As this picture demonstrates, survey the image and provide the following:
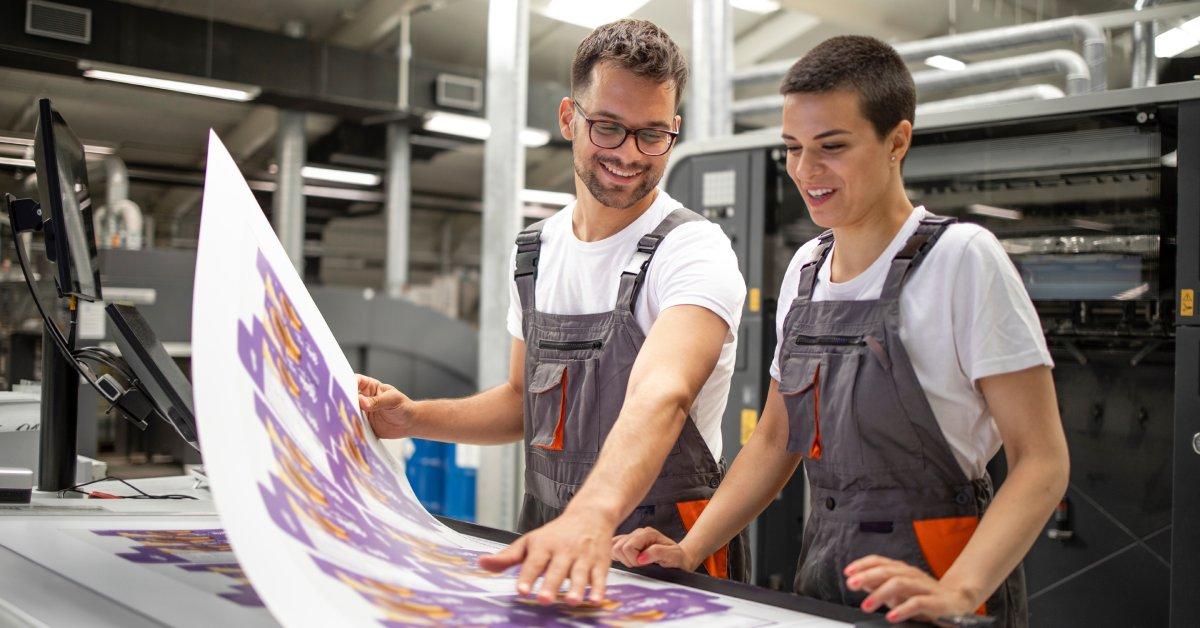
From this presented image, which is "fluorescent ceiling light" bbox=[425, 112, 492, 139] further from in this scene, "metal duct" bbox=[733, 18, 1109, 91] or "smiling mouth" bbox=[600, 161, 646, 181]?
"smiling mouth" bbox=[600, 161, 646, 181]

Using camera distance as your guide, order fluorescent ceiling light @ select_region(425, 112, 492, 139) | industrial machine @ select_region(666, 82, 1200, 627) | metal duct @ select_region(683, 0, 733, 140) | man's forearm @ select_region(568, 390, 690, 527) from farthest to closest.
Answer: fluorescent ceiling light @ select_region(425, 112, 492, 139) < metal duct @ select_region(683, 0, 733, 140) < industrial machine @ select_region(666, 82, 1200, 627) < man's forearm @ select_region(568, 390, 690, 527)

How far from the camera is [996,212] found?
3.28 meters

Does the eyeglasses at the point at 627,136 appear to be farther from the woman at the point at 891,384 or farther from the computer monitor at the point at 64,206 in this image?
the computer monitor at the point at 64,206

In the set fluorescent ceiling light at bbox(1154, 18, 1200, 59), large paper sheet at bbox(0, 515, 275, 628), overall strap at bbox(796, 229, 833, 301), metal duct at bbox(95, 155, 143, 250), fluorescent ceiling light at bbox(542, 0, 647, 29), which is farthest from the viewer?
fluorescent ceiling light at bbox(542, 0, 647, 29)

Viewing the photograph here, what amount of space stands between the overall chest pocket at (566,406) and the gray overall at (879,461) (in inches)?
12.8

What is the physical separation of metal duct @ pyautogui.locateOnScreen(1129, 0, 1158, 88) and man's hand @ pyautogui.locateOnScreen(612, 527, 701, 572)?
3020mm

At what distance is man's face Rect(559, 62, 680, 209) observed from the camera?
58.0 inches

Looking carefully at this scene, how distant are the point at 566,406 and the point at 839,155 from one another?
0.57 meters

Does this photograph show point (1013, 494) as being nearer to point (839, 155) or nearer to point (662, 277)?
point (839, 155)

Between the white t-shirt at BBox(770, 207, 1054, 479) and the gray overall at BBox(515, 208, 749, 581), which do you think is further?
the gray overall at BBox(515, 208, 749, 581)

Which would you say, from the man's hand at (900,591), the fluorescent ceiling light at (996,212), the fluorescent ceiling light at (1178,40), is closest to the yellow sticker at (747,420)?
the fluorescent ceiling light at (996,212)

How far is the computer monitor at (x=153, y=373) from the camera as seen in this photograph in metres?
1.52

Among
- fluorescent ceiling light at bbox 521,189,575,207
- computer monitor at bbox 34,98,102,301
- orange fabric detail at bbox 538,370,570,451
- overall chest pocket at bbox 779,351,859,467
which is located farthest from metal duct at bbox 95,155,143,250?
overall chest pocket at bbox 779,351,859,467

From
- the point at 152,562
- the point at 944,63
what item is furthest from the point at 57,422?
the point at 944,63
